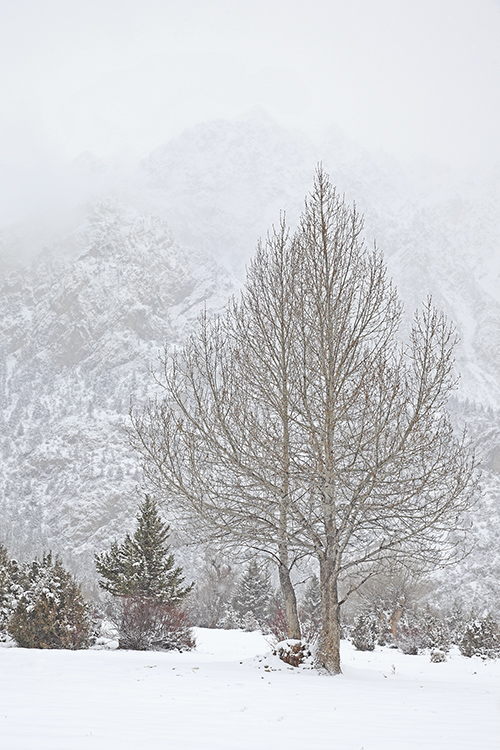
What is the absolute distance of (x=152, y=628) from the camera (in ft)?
38.8

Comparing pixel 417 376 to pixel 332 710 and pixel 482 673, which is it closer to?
pixel 332 710

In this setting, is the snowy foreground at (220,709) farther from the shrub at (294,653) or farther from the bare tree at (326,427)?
the bare tree at (326,427)

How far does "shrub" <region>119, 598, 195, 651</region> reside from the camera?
38.0 ft

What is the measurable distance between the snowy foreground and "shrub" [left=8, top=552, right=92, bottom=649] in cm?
224

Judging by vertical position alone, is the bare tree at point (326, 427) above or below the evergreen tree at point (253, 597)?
above

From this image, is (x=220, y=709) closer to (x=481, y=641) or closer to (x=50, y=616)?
(x=50, y=616)

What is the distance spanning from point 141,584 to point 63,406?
169m

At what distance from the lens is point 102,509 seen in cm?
12438

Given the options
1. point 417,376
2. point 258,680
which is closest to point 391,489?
point 417,376

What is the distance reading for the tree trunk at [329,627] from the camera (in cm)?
816

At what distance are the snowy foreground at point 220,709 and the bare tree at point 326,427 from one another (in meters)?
1.72

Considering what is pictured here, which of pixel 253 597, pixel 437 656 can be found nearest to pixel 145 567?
pixel 437 656

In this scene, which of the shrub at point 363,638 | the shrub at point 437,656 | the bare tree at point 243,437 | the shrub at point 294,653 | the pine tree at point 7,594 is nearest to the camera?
the bare tree at point 243,437

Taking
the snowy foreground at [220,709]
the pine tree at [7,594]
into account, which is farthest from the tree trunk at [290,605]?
the pine tree at [7,594]
